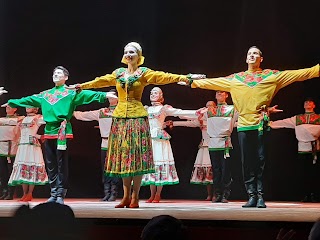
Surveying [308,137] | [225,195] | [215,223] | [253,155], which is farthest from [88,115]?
[215,223]

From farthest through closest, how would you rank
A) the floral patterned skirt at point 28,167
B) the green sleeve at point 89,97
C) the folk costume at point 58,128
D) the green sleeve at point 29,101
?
1. the floral patterned skirt at point 28,167
2. the green sleeve at point 29,101
3. the folk costume at point 58,128
4. the green sleeve at point 89,97

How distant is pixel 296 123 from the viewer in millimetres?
7277

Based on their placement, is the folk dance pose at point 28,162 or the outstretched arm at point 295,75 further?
the folk dance pose at point 28,162

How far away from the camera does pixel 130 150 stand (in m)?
5.55

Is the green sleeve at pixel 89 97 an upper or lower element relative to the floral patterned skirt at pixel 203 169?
upper

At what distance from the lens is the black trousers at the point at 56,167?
624cm

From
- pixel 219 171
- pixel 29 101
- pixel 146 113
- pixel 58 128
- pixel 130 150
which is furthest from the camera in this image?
pixel 219 171

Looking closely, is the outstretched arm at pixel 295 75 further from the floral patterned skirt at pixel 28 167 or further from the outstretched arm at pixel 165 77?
the floral patterned skirt at pixel 28 167

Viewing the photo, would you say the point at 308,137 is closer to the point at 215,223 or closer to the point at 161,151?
the point at 161,151

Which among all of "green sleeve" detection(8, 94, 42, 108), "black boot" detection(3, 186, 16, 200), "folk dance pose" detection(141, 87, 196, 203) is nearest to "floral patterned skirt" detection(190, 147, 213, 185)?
"folk dance pose" detection(141, 87, 196, 203)

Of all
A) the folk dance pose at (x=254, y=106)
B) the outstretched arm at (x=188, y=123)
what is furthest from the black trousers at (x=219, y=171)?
the folk dance pose at (x=254, y=106)

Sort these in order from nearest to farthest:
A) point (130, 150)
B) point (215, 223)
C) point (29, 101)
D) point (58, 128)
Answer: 1. point (215, 223)
2. point (130, 150)
3. point (58, 128)
4. point (29, 101)

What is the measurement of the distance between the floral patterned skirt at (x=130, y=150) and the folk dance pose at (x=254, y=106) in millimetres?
668

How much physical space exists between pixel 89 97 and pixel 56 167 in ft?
2.73
